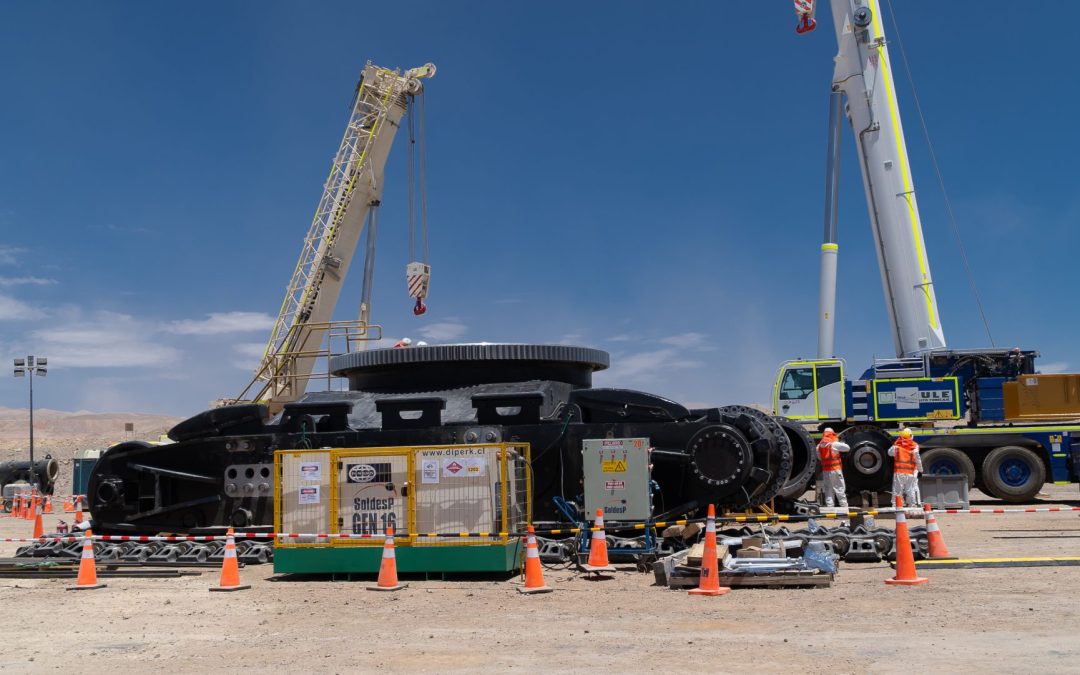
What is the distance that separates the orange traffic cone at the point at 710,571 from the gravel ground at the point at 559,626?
0.16m

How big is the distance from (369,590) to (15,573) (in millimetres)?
5302

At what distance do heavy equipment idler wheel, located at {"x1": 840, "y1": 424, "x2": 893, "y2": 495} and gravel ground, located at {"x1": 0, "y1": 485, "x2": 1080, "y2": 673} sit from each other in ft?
29.3

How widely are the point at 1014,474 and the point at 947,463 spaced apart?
149cm

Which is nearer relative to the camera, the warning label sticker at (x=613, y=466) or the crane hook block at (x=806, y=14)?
the warning label sticker at (x=613, y=466)

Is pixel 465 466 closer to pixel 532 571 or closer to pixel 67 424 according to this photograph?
pixel 532 571

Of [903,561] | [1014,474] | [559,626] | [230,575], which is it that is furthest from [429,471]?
[1014,474]

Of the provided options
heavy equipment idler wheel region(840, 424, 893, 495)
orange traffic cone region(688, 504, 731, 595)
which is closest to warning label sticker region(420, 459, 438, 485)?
orange traffic cone region(688, 504, 731, 595)

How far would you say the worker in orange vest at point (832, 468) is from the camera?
1888cm

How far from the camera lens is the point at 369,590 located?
37.0ft

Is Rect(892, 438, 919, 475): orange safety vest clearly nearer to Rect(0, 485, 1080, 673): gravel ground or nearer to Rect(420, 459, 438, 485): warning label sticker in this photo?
Rect(0, 485, 1080, 673): gravel ground

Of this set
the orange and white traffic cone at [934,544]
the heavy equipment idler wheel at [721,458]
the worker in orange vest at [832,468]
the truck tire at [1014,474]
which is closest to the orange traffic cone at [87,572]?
the heavy equipment idler wheel at [721,458]

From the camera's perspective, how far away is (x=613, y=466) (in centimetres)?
1355

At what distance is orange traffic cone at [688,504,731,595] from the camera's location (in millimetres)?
10273

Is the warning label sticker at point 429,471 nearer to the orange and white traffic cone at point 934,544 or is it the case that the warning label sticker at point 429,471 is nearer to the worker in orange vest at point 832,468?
the orange and white traffic cone at point 934,544
